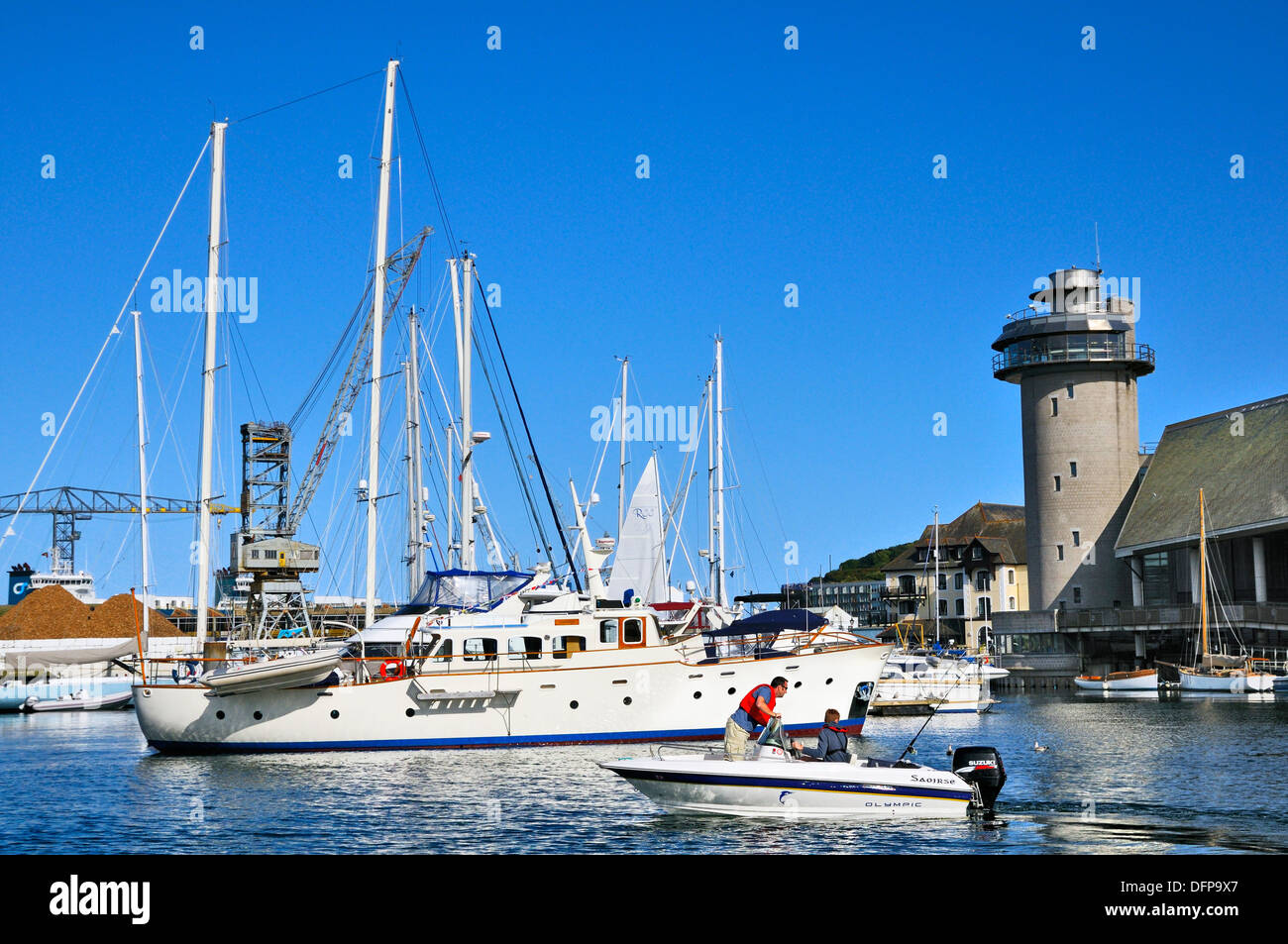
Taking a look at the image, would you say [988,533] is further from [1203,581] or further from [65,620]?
[65,620]

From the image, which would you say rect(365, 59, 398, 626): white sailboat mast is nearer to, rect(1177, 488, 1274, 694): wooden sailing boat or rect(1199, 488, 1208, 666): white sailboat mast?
rect(1177, 488, 1274, 694): wooden sailing boat

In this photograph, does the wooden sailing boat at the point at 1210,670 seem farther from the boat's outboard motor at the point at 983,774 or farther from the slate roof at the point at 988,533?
the boat's outboard motor at the point at 983,774

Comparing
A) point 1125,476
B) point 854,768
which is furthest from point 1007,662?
point 854,768

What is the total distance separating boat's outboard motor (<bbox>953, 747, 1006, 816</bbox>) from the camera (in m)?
21.5

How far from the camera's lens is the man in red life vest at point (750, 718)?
21.2m

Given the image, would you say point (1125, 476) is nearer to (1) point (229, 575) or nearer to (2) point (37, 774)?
(2) point (37, 774)

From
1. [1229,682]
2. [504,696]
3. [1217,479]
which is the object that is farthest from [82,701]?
[1217,479]

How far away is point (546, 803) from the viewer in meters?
24.5

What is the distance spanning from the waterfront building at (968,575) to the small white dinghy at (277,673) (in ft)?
253

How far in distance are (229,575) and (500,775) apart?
9758cm

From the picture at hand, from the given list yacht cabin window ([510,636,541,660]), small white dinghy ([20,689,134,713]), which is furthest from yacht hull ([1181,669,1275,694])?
small white dinghy ([20,689,134,713])

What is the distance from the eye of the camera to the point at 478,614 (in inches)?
1467

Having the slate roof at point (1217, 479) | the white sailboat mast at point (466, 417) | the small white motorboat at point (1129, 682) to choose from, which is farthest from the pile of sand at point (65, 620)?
the slate roof at point (1217, 479)

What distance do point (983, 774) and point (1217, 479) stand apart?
64.6 meters
